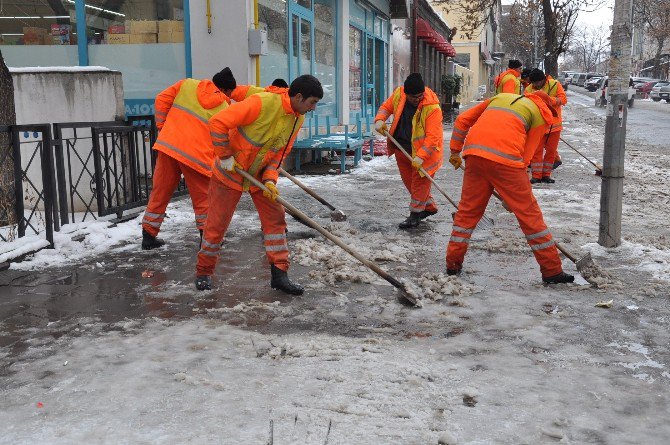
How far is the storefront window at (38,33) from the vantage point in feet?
35.9

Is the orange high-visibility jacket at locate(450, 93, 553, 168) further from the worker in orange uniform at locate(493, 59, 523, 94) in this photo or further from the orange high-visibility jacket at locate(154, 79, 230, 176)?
the worker in orange uniform at locate(493, 59, 523, 94)

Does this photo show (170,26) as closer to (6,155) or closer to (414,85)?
(414,85)

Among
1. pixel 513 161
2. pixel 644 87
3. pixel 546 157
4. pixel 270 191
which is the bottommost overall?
pixel 546 157

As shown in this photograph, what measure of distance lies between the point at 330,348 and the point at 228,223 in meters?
1.62

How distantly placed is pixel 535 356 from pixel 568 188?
730 cm

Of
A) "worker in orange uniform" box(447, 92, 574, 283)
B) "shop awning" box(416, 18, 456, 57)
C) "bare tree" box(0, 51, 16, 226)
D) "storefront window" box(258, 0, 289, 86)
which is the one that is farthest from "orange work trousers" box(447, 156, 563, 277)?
"shop awning" box(416, 18, 456, 57)

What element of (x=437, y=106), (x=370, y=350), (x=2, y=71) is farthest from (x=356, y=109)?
(x=370, y=350)

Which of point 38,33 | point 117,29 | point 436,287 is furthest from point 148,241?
point 38,33

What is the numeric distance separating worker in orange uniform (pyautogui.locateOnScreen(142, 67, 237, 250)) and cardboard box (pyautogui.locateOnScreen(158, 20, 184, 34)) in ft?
15.4

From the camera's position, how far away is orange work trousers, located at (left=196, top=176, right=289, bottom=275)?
523 cm

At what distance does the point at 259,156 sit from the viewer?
16.9 ft

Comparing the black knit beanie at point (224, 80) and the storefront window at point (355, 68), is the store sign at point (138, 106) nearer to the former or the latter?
the black knit beanie at point (224, 80)

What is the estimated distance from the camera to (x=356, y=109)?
18141 mm

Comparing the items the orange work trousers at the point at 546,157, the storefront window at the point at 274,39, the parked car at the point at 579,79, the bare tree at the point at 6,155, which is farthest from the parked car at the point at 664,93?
the bare tree at the point at 6,155
